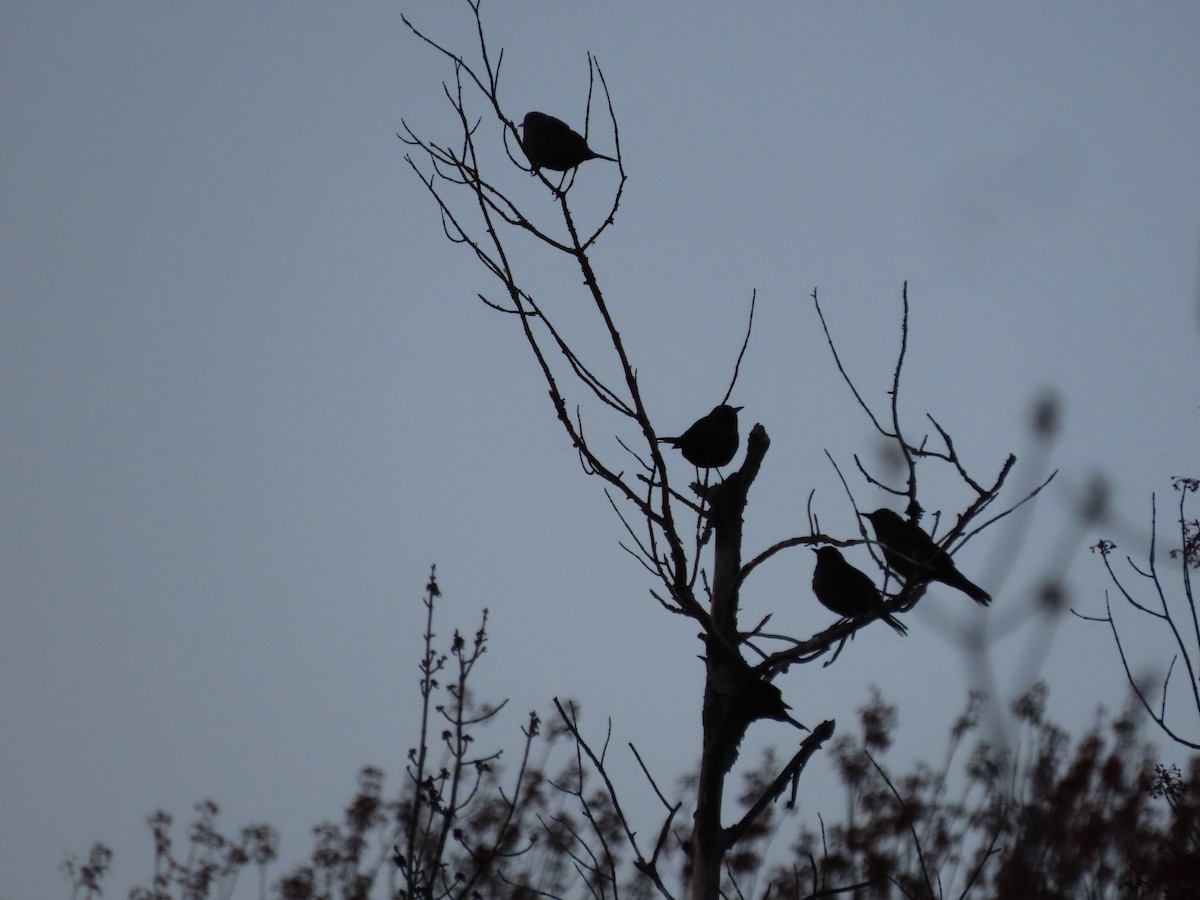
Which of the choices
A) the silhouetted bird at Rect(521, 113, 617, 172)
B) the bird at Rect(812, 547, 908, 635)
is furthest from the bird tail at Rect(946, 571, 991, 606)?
the silhouetted bird at Rect(521, 113, 617, 172)

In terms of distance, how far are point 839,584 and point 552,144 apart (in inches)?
97.8

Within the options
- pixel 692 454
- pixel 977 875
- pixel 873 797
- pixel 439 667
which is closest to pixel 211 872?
pixel 439 667

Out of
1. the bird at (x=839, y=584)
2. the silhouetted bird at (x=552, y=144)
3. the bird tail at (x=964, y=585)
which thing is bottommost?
the bird at (x=839, y=584)

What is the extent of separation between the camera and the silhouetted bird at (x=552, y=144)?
5059 millimetres

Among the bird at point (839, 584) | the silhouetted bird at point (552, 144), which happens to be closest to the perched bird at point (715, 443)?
the bird at point (839, 584)

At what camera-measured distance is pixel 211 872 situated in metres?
8.54

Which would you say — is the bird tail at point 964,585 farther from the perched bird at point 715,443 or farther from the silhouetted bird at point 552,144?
the silhouetted bird at point 552,144

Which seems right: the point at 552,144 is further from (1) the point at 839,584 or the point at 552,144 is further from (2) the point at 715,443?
(1) the point at 839,584

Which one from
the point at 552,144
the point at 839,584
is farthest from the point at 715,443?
the point at 552,144

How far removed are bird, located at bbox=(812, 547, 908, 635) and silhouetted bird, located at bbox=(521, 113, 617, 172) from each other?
2.19 metres

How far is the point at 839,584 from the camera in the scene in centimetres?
489

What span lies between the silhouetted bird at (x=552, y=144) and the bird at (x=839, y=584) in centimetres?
219

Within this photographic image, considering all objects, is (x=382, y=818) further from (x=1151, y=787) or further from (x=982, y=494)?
(x=982, y=494)

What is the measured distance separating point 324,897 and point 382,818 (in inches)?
26.3
